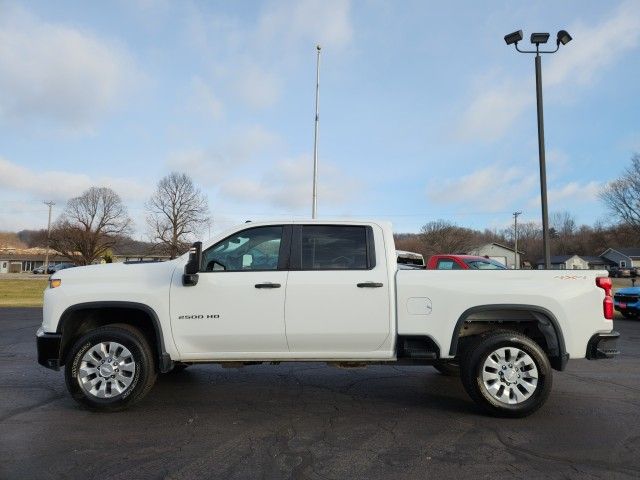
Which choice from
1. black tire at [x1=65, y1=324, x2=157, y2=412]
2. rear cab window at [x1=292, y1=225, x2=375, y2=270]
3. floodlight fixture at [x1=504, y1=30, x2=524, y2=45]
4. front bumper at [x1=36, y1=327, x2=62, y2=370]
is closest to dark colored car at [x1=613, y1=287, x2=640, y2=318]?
floodlight fixture at [x1=504, y1=30, x2=524, y2=45]

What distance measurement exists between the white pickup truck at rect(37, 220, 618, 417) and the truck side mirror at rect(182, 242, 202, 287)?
0.01 m

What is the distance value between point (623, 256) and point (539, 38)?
110 m

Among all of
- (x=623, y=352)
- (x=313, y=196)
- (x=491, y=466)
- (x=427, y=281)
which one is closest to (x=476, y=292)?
(x=427, y=281)

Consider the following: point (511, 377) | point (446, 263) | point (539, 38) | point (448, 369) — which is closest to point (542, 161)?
point (539, 38)

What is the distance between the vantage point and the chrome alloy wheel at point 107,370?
195 inches

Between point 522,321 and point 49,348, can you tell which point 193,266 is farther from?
point 522,321

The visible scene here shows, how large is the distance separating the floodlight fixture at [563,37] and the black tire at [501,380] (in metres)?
9.16

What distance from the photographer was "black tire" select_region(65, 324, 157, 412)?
4910mm

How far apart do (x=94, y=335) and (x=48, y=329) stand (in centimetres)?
51

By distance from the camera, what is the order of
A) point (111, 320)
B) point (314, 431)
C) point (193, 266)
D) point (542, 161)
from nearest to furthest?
point (314, 431), point (193, 266), point (111, 320), point (542, 161)

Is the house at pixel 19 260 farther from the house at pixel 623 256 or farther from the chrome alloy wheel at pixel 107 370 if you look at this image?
the house at pixel 623 256

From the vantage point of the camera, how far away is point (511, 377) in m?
4.85

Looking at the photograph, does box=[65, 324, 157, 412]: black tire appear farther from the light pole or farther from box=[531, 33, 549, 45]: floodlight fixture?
box=[531, 33, 549, 45]: floodlight fixture

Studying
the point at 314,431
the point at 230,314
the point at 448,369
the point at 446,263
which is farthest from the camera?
the point at 446,263
